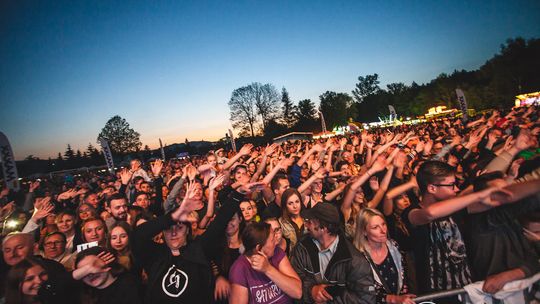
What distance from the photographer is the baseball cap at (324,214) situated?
265 centimetres

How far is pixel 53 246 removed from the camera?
376 cm

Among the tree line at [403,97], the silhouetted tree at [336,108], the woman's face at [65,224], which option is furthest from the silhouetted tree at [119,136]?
the woman's face at [65,224]

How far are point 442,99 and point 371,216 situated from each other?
248 ft

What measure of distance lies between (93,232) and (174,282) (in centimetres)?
233

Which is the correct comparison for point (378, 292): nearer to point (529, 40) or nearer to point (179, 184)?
point (179, 184)

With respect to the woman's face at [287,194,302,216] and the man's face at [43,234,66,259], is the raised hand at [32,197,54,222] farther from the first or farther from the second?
the woman's face at [287,194,302,216]

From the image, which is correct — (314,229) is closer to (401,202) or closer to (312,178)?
(312,178)

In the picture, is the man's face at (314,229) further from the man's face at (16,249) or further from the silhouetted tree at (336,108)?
the silhouetted tree at (336,108)

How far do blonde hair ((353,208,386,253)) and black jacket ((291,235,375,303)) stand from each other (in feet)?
1.21

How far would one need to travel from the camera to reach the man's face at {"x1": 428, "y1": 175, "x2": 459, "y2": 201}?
2599 millimetres

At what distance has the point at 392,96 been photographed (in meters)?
94.8

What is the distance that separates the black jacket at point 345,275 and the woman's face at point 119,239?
7.59ft

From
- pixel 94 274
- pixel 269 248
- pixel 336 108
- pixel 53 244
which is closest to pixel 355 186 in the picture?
pixel 269 248

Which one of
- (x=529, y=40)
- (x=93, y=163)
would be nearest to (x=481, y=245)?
(x=529, y=40)
